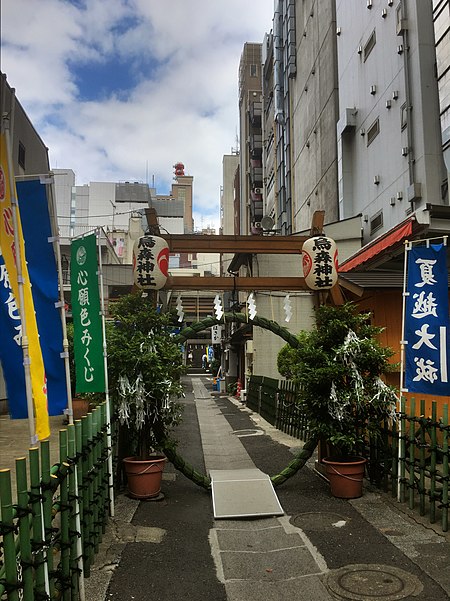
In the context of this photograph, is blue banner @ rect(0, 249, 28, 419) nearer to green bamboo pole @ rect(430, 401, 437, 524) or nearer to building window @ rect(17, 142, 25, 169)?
green bamboo pole @ rect(430, 401, 437, 524)

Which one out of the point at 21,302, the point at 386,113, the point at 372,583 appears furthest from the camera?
the point at 386,113

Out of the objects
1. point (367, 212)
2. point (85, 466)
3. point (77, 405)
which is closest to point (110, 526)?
point (85, 466)

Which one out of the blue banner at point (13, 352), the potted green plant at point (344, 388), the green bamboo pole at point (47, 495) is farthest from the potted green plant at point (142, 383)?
the green bamboo pole at point (47, 495)

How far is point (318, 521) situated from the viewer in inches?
307

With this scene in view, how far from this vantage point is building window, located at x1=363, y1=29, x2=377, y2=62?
19312mm

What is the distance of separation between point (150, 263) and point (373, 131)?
13152 mm

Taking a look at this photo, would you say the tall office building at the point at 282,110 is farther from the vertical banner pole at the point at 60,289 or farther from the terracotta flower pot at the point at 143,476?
the vertical banner pole at the point at 60,289

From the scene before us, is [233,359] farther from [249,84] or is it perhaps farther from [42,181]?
[42,181]

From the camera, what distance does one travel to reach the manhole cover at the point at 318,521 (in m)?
7.52

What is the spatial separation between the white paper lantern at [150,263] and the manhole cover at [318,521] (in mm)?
4889

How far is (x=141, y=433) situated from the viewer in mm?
9242

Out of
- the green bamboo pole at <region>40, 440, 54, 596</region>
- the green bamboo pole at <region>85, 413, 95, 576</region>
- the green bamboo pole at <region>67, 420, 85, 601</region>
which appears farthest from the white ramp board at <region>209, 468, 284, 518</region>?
the green bamboo pole at <region>40, 440, 54, 596</region>

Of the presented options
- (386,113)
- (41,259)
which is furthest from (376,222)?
(41,259)

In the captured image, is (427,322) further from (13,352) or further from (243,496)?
(13,352)
